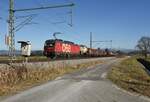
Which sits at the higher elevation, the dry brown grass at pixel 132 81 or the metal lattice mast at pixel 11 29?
the metal lattice mast at pixel 11 29

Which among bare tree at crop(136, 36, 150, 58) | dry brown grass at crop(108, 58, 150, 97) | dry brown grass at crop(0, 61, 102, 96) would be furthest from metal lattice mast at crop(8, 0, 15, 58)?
bare tree at crop(136, 36, 150, 58)

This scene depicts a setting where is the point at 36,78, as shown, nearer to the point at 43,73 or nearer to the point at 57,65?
the point at 43,73

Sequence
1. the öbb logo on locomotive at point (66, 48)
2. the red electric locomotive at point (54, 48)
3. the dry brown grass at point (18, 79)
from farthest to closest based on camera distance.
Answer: the öbb logo on locomotive at point (66, 48) < the red electric locomotive at point (54, 48) < the dry brown grass at point (18, 79)

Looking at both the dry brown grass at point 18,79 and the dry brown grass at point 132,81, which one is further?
the dry brown grass at point 132,81

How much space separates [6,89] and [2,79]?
2.24 meters

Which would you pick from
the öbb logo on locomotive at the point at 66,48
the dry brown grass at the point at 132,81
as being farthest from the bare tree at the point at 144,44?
the dry brown grass at the point at 132,81

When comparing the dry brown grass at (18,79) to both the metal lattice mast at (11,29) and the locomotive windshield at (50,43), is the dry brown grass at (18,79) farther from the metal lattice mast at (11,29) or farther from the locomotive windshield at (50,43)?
the locomotive windshield at (50,43)

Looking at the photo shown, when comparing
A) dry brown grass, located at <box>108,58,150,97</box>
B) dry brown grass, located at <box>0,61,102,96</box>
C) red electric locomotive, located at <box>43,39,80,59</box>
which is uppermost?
red electric locomotive, located at <box>43,39,80,59</box>

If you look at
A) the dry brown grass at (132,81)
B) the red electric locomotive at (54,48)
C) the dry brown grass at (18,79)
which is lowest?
the dry brown grass at (132,81)

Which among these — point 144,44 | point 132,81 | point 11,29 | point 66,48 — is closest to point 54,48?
point 66,48

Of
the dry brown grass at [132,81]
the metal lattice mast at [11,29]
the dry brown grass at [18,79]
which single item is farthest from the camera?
the metal lattice mast at [11,29]

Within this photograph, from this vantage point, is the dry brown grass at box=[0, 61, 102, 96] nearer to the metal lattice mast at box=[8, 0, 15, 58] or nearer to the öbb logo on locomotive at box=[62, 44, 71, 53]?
the metal lattice mast at box=[8, 0, 15, 58]

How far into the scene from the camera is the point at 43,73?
81.8ft

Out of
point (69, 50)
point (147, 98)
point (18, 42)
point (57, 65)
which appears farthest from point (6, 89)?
point (69, 50)
